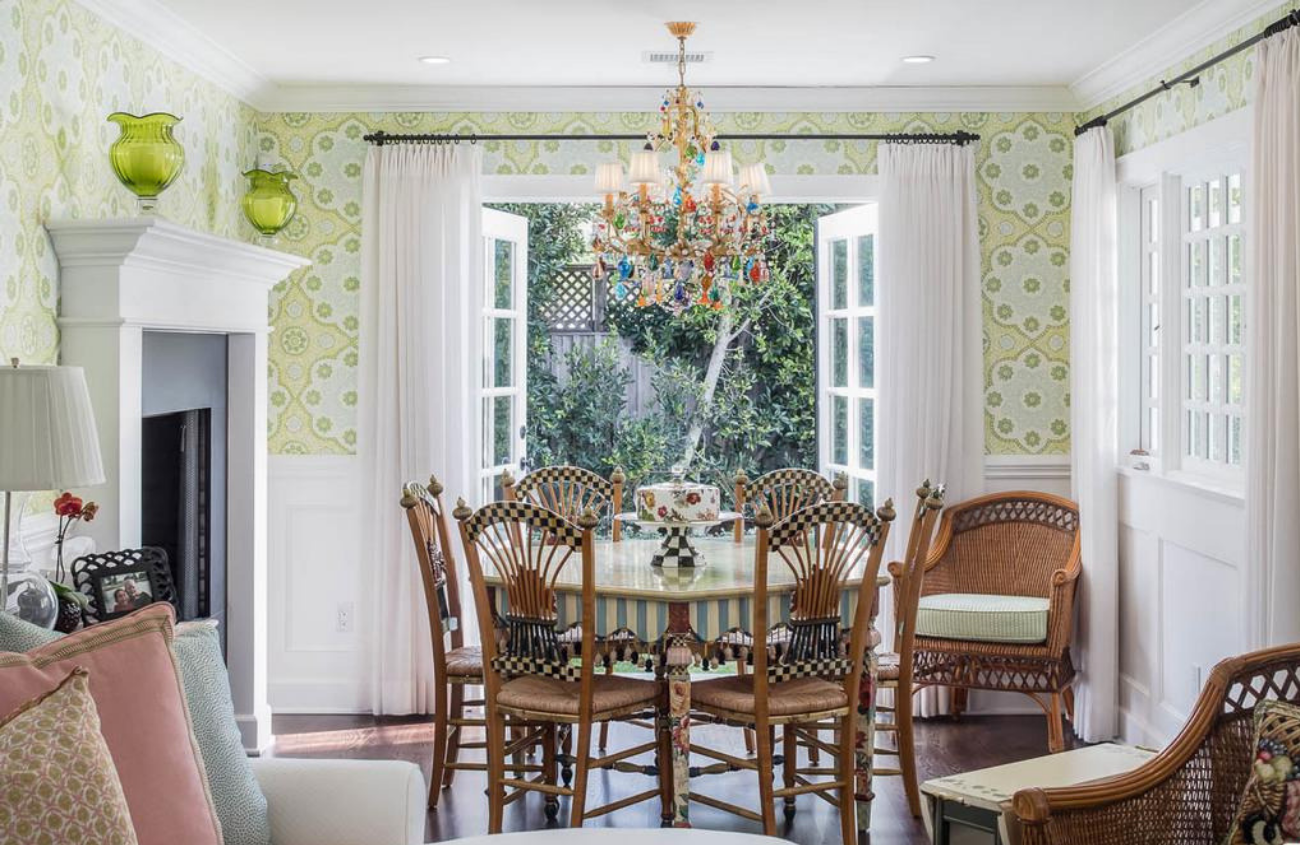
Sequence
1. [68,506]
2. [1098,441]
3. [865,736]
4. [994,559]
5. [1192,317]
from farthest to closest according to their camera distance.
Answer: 1. [994,559]
2. [1098,441]
3. [1192,317]
4. [865,736]
5. [68,506]

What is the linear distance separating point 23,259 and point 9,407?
1.00 metres

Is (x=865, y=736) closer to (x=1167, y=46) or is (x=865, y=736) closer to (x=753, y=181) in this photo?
(x=753, y=181)

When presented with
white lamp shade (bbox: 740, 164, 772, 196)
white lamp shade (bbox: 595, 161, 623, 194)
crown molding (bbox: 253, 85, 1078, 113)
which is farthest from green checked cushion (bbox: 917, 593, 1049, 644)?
crown molding (bbox: 253, 85, 1078, 113)

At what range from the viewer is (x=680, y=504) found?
4.16 meters

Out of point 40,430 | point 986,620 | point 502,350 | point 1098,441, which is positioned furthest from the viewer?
point 502,350

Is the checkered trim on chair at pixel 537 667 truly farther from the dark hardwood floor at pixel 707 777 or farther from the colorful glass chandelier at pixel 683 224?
the colorful glass chandelier at pixel 683 224

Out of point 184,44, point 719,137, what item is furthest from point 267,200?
point 719,137

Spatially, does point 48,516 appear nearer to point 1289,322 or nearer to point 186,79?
point 186,79

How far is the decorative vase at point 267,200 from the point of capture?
508 cm

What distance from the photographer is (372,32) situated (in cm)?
445

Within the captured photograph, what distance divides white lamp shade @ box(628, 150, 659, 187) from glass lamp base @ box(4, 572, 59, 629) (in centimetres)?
219

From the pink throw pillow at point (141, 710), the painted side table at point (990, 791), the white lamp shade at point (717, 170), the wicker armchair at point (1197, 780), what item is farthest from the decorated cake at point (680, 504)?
the pink throw pillow at point (141, 710)

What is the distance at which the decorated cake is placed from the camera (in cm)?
416

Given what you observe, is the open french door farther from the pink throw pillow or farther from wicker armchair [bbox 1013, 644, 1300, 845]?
wicker armchair [bbox 1013, 644, 1300, 845]
